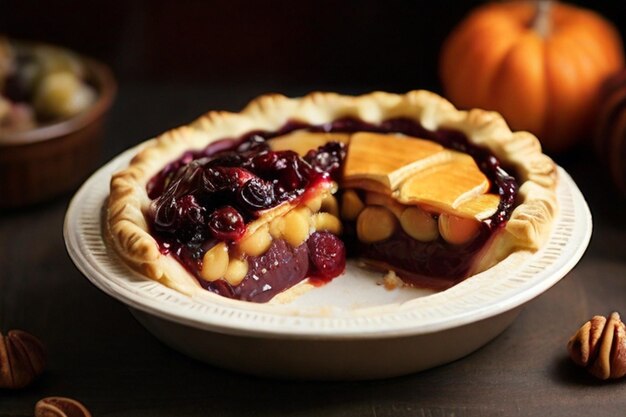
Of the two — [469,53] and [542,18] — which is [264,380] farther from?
[542,18]

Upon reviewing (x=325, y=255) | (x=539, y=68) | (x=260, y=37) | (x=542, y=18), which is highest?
(x=542, y=18)

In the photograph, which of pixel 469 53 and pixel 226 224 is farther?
pixel 469 53

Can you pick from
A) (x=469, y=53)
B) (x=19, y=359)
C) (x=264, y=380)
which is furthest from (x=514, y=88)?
(x=19, y=359)

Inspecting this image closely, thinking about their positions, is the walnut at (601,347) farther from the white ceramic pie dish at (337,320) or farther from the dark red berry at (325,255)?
the dark red berry at (325,255)

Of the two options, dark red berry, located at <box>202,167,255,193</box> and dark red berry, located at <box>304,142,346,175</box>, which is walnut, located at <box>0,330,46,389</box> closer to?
dark red berry, located at <box>202,167,255,193</box>

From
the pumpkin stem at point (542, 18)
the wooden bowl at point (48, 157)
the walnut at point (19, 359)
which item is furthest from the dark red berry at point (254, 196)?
the pumpkin stem at point (542, 18)
